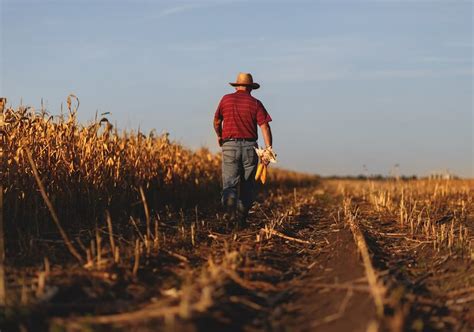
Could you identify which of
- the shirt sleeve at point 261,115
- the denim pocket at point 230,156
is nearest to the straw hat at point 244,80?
the shirt sleeve at point 261,115

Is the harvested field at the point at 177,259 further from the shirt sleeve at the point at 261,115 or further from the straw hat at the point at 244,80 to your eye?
the straw hat at the point at 244,80

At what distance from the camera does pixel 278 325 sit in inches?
163

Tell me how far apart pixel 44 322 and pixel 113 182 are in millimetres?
5120

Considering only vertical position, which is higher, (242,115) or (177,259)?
(242,115)

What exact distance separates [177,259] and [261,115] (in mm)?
3847

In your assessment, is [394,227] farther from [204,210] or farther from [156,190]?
[156,190]

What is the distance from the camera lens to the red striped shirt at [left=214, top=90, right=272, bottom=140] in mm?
9195

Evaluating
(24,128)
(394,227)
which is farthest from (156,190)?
(394,227)

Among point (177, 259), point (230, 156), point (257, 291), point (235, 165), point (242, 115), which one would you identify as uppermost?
point (242, 115)

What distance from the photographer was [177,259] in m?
6.01

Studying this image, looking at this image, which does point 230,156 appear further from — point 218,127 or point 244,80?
point 244,80

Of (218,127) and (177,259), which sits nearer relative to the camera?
(177,259)

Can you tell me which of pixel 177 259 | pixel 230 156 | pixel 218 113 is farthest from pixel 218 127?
pixel 177 259

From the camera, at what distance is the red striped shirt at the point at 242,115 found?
9195 mm
